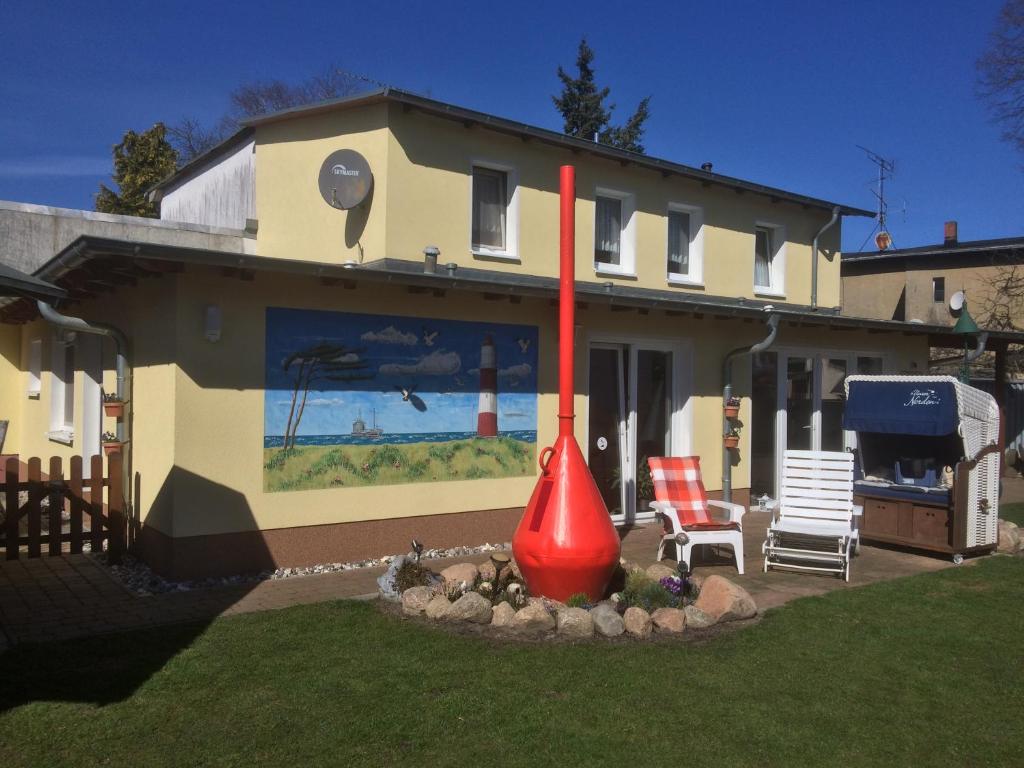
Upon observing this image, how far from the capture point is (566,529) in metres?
6.54

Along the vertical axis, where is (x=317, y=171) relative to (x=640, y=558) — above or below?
above

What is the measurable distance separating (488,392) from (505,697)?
15.3 ft

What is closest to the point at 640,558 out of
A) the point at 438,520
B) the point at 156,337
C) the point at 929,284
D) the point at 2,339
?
the point at 438,520

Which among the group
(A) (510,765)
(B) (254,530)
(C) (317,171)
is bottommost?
(A) (510,765)

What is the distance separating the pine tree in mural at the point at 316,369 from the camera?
7977 millimetres

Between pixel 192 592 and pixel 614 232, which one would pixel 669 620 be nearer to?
pixel 192 592

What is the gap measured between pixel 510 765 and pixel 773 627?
10.1ft

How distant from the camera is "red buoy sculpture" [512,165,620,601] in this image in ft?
21.3

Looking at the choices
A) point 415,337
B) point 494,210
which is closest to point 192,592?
point 415,337

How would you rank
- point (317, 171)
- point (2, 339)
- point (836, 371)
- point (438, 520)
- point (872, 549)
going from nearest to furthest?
point (438, 520), point (872, 549), point (317, 171), point (836, 371), point (2, 339)

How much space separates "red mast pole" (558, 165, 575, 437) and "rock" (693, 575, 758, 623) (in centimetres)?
167

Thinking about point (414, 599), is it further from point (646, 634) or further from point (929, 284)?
point (929, 284)

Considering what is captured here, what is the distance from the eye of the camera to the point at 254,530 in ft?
25.6

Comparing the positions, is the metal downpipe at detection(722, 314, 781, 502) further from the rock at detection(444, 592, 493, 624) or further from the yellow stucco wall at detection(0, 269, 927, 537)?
the rock at detection(444, 592, 493, 624)
